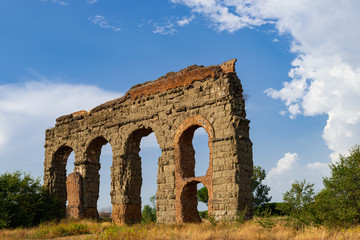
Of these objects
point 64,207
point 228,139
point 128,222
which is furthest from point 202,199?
→ point 228,139

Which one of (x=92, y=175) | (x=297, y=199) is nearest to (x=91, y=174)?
(x=92, y=175)

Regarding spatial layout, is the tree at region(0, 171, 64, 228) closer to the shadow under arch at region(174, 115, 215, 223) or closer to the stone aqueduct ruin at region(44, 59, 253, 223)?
the stone aqueduct ruin at region(44, 59, 253, 223)

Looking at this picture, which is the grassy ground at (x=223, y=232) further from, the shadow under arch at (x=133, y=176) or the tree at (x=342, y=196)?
the shadow under arch at (x=133, y=176)

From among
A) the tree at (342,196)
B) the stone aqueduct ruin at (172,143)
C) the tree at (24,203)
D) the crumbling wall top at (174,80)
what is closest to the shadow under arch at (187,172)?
the stone aqueduct ruin at (172,143)

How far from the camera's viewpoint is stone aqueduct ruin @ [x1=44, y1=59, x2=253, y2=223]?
1295cm

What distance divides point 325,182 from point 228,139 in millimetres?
3500

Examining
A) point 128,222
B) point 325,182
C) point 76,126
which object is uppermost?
point 76,126

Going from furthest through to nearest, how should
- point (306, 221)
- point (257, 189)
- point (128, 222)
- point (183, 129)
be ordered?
point (257, 189)
point (128, 222)
point (183, 129)
point (306, 221)

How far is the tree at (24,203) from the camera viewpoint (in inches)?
660

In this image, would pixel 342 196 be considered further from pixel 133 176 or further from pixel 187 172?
pixel 133 176

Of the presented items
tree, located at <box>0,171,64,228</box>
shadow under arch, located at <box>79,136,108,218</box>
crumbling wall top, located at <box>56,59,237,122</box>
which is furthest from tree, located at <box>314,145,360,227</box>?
tree, located at <box>0,171,64,228</box>

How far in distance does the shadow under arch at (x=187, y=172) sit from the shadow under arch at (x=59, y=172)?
7997 mm

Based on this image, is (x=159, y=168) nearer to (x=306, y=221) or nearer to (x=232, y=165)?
(x=232, y=165)

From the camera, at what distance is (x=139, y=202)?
1648 centimetres
